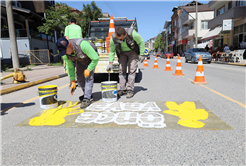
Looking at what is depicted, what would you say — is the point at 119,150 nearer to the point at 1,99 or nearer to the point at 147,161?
the point at 147,161

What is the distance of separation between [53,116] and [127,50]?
2.47 m

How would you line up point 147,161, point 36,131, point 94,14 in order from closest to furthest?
point 147,161 → point 36,131 → point 94,14

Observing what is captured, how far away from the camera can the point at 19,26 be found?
23.7m

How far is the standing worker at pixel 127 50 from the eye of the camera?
4527 millimetres

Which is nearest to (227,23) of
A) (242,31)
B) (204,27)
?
(242,31)

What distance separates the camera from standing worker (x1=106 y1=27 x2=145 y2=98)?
4527 mm

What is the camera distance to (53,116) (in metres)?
3.61

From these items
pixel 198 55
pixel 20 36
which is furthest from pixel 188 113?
pixel 20 36

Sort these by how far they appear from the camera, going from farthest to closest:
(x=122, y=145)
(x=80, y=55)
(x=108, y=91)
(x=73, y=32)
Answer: (x=73, y=32)
(x=108, y=91)
(x=80, y=55)
(x=122, y=145)

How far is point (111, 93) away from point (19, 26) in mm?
24142

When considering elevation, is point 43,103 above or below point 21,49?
below

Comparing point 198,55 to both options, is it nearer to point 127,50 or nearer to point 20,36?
point 127,50

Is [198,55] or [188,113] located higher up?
[198,55]

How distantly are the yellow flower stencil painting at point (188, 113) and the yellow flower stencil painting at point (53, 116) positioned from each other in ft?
6.24
